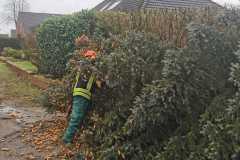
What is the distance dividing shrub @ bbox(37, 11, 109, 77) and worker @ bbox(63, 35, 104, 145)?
427 centimetres

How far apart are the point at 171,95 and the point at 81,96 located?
74.8 inches

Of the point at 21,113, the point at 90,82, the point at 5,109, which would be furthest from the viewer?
the point at 5,109

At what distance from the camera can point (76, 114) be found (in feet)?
20.8

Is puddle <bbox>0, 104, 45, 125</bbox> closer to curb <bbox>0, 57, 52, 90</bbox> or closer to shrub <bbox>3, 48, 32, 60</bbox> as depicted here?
curb <bbox>0, 57, 52, 90</bbox>

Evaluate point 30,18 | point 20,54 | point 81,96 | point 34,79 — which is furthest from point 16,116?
point 30,18

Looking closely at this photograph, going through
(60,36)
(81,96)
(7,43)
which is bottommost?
(7,43)

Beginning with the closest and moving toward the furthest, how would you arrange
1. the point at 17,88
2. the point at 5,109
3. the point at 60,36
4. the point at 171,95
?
the point at 171,95 → the point at 5,109 → the point at 60,36 → the point at 17,88

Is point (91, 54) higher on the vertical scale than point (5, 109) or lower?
higher

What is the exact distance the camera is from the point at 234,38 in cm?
484

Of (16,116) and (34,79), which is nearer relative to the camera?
(16,116)

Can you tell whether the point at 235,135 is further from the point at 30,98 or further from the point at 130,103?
the point at 30,98

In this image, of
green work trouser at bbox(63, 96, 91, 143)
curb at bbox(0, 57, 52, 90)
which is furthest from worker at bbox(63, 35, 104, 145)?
curb at bbox(0, 57, 52, 90)

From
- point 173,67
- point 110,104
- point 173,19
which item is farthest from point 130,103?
point 173,19

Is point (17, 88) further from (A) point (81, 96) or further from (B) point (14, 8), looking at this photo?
(B) point (14, 8)
